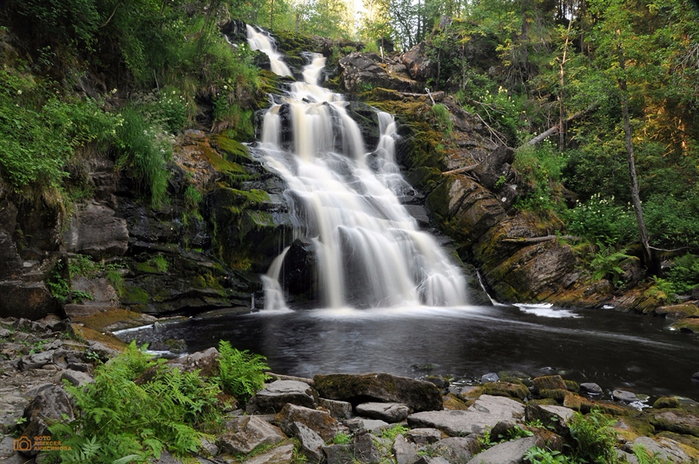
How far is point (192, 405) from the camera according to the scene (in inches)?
141

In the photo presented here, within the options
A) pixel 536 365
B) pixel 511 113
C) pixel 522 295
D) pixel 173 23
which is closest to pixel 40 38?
pixel 173 23

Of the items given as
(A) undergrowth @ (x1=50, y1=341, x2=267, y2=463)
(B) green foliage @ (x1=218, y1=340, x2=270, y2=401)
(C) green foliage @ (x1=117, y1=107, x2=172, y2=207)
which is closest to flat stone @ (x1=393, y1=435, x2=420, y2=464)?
(A) undergrowth @ (x1=50, y1=341, x2=267, y2=463)

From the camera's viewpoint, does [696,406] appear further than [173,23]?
No

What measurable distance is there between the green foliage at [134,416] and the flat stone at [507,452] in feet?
7.39

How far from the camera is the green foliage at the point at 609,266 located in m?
14.5

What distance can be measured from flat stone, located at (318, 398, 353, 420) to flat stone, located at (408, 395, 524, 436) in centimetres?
66

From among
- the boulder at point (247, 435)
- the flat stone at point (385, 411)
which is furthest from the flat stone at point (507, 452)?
the boulder at point (247, 435)

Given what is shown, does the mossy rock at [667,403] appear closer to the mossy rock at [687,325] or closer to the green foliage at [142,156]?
the mossy rock at [687,325]

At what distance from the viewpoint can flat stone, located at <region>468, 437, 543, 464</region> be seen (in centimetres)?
325

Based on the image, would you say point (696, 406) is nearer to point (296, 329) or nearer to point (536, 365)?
point (536, 365)

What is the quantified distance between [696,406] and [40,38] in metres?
14.8

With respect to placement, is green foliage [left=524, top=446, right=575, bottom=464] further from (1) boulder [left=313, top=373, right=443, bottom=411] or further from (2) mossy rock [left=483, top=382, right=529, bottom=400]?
(2) mossy rock [left=483, top=382, right=529, bottom=400]

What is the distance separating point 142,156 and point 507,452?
11545 millimetres

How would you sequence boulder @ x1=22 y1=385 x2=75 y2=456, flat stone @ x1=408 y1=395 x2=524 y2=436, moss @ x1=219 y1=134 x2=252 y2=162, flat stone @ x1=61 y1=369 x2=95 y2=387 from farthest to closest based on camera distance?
moss @ x1=219 y1=134 x2=252 y2=162 < flat stone @ x1=408 y1=395 x2=524 y2=436 < flat stone @ x1=61 y1=369 x2=95 y2=387 < boulder @ x1=22 y1=385 x2=75 y2=456
